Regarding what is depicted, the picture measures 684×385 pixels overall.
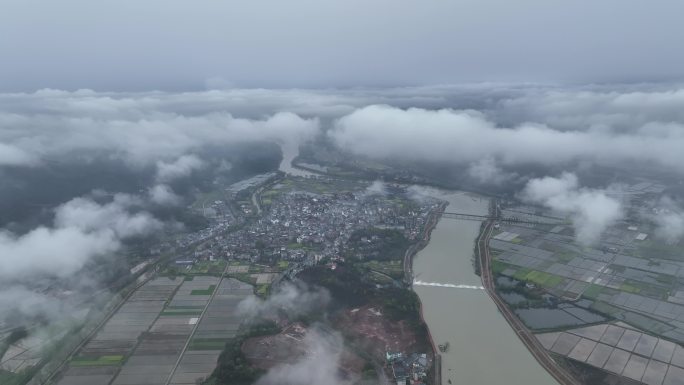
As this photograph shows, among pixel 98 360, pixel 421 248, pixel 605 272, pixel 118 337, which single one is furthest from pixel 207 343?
pixel 605 272

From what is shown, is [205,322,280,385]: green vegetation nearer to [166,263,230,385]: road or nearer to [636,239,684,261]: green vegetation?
[166,263,230,385]: road

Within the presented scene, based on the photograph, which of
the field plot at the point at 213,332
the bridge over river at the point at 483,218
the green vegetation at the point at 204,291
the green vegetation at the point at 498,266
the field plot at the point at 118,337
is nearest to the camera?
the field plot at the point at 118,337

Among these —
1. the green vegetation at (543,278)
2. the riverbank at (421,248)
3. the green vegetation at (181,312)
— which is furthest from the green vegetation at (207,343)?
the green vegetation at (543,278)

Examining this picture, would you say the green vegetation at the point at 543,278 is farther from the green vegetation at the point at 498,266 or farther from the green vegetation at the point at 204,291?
the green vegetation at the point at 204,291

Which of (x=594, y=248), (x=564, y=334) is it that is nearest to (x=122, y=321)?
(x=564, y=334)

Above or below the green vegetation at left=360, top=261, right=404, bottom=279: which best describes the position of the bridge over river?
below

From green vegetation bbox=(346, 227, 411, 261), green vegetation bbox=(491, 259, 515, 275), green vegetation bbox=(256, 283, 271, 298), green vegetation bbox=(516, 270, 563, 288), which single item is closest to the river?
green vegetation bbox=(491, 259, 515, 275)

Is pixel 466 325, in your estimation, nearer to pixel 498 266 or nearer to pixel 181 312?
pixel 498 266
